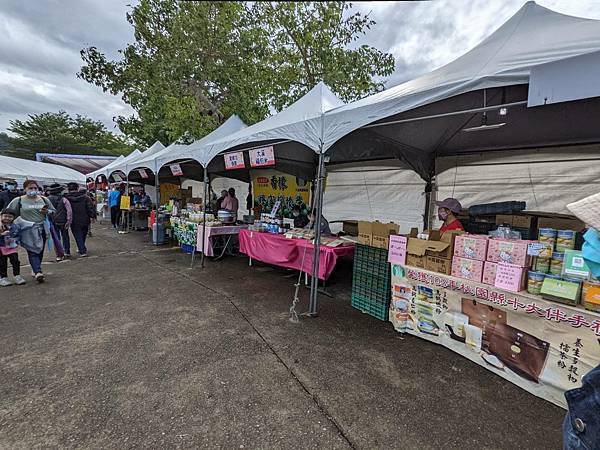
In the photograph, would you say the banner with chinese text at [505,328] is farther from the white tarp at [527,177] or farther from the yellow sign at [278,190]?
the yellow sign at [278,190]

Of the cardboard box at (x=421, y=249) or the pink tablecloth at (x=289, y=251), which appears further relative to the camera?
the pink tablecloth at (x=289, y=251)

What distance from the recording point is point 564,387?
214 cm

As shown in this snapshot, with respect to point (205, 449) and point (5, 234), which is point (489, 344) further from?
point (5, 234)

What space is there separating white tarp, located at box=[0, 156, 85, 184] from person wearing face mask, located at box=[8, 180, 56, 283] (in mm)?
13559

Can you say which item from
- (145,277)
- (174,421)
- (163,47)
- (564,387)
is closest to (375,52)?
(163,47)

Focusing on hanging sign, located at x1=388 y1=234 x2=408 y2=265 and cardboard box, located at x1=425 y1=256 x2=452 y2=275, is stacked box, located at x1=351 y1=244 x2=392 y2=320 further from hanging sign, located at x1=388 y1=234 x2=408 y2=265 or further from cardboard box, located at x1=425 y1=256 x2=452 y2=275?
cardboard box, located at x1=425 y1=256 x2=452 y2=275

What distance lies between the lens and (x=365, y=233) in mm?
3725

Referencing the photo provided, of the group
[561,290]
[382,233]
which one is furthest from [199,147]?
[561,290]

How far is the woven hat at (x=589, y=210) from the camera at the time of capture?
3.13ft

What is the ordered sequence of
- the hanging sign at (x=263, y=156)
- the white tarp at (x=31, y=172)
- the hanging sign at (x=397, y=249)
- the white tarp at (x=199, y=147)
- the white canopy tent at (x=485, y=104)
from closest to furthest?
the white canopy tent at (x=485, y=104) → the hanging sign at (x=397, y=249) → the hanging sign at (x=263, y=156) → the white tarp at (x=199, y=147) → the white tarp at (x=31, y=172)

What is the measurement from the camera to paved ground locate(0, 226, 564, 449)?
193 centimetres

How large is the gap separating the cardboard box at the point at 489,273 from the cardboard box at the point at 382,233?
1.03 m

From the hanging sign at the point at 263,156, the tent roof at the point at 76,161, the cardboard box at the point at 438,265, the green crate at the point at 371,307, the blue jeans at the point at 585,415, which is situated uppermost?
the tent roof at the point at 76,161

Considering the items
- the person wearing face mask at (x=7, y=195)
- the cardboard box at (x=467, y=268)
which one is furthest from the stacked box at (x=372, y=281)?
the person wearing face mask at (x=7, y=195)
